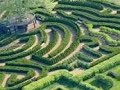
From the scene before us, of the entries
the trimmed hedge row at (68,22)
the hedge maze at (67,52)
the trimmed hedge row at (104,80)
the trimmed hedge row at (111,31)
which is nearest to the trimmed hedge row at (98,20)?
the hedge maze at (67,52)

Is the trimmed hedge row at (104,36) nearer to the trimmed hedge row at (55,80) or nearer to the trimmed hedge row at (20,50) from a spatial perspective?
the trimmed hedge row at (20,50)

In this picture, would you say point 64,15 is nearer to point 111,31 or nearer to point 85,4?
point 85,4

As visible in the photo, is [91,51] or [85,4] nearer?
[91,51]

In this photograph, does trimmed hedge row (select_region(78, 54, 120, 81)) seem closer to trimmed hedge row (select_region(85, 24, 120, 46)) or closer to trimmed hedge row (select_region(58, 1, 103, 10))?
trimmed hedge row (select_region(85, 24, 120, 46))

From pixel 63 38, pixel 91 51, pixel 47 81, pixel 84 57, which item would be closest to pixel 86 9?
pixel 63 38

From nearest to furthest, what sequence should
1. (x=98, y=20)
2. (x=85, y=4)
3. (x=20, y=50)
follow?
(x=20, y=50)
(x=98, y=20)
(x=85, y=4)

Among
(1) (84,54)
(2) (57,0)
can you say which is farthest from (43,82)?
(2) (57,0)

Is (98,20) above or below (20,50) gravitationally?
above

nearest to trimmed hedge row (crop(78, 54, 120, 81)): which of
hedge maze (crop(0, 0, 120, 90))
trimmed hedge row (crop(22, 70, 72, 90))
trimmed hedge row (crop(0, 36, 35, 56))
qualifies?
hedge maze (crop(0, 0, 120, 90))
